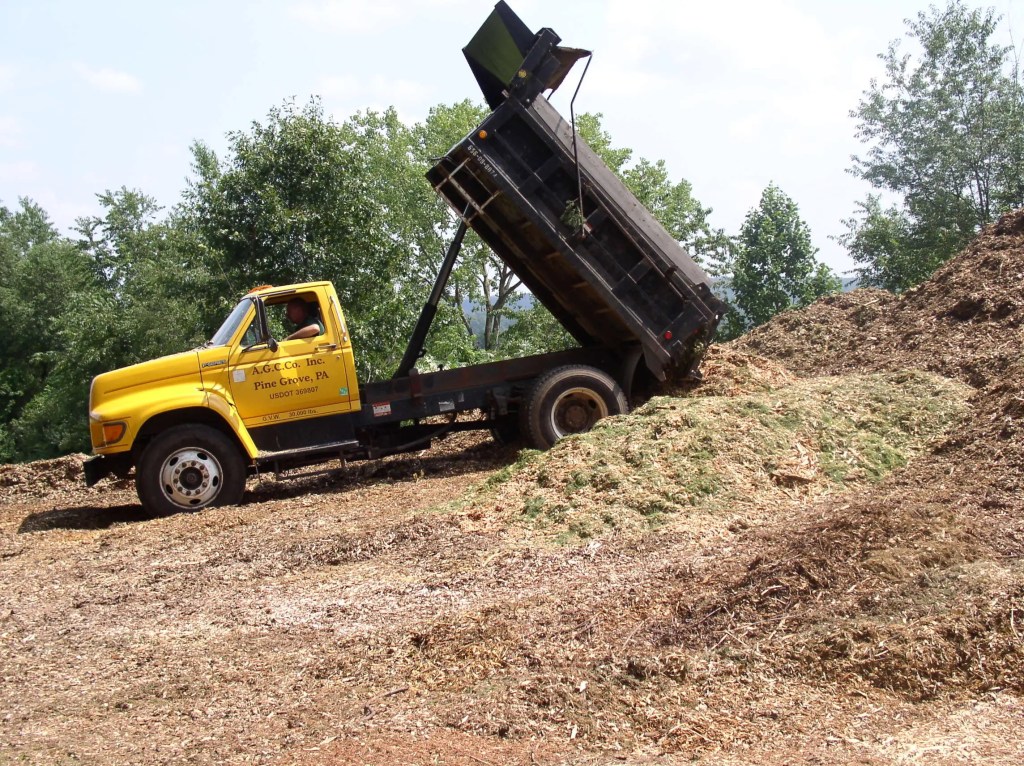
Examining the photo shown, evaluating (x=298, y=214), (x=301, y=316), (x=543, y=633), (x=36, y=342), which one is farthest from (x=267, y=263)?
(x=36, y=342)

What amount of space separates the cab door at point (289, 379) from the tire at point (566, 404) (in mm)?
1943

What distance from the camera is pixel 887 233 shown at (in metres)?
28.3

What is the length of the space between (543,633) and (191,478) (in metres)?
5.73

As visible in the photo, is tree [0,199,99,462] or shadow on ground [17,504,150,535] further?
tree [0,199,99,462]

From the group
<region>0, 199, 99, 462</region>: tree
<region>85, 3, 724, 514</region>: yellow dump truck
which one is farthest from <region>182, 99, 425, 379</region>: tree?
<region>0, 199, 99, 462</region>: tree

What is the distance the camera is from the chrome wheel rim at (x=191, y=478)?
983cm

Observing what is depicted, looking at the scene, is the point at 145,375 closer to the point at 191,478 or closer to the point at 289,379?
the point at 191,478

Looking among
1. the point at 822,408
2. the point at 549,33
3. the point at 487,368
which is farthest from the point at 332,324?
the point at 822,408

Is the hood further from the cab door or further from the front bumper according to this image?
the front bumper

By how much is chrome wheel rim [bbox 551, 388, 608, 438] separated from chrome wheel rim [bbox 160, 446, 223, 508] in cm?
365

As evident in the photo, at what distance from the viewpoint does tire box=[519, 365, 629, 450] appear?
35.4 feet

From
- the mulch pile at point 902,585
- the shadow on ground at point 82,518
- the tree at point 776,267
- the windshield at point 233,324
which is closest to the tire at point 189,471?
the shadow on ground at point 82,518

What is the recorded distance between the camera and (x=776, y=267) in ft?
82.3

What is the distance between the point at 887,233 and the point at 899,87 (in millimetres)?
4692
